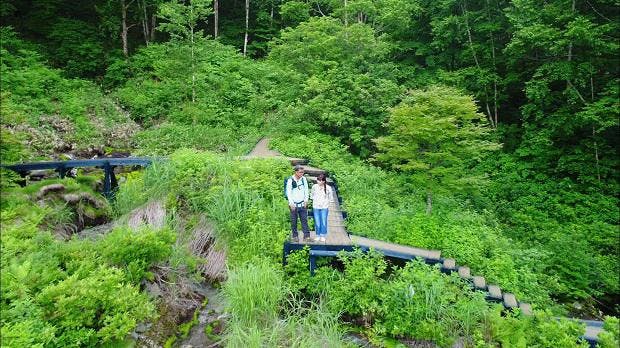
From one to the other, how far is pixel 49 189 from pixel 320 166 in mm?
7697

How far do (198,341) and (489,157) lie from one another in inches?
585

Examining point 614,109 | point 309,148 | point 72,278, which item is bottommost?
point 72,278

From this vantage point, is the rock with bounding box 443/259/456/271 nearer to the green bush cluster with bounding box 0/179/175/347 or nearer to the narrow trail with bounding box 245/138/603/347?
the narrow trail with bounding box 245/138/603/347

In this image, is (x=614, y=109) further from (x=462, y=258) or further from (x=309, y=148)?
(x=309, y=148)

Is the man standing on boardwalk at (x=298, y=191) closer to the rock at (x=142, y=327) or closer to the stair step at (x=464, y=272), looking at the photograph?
the rock at (x=142, y=327)

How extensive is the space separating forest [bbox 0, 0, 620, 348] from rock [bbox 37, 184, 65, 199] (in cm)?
8

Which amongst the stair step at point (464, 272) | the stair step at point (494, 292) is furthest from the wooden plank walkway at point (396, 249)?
the stair step at point (494, 292)

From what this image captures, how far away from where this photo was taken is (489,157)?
1698 centimetres

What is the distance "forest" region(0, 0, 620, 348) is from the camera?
625 centimetres

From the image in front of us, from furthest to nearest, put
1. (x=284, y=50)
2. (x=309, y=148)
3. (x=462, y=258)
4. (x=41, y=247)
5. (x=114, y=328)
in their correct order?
(x=284, y=50), (x=309, y=148), (x=462, y=258), (x=41, y=247), (x=114, y=328)

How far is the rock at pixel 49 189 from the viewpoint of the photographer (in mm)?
8672

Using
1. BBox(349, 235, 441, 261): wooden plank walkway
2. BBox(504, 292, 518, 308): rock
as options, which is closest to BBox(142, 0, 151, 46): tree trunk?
BBox(349, 235, 441, 261): wooden plank walkway

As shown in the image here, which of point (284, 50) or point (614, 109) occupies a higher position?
point (284, 50)

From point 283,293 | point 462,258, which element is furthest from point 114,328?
point 462,258
